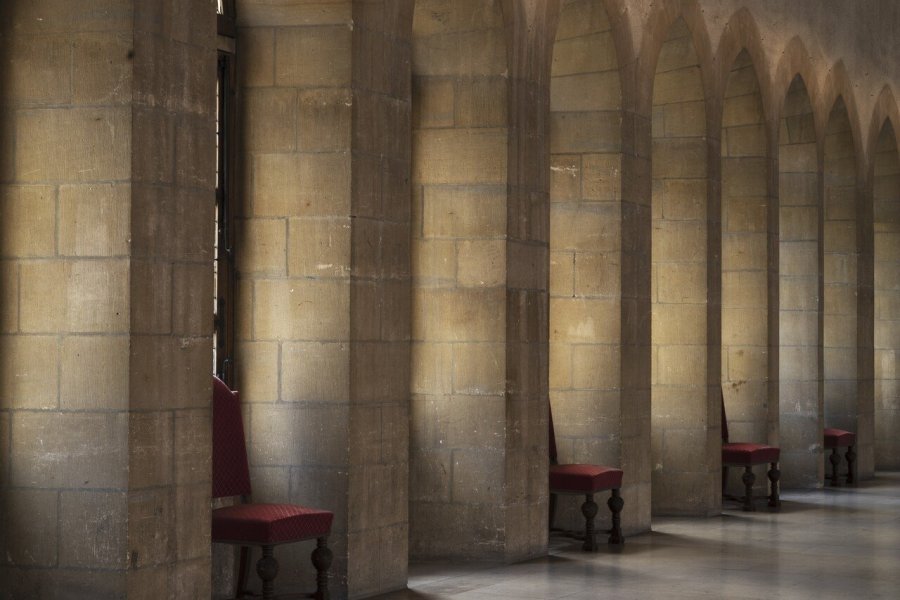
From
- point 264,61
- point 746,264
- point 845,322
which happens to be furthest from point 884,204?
point 264,61

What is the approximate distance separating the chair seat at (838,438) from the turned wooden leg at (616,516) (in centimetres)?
588

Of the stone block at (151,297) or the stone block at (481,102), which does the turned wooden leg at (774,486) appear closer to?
the stone block at (481,102)

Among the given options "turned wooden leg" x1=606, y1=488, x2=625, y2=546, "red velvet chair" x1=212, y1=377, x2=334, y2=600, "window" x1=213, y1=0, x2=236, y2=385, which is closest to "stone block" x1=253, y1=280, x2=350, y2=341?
"window" x1=213, y1=0, x2=236, y2=385

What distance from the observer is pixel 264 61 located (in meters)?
8.70

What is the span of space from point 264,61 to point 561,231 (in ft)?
12.1

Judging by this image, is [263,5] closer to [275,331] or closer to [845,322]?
[275,331]

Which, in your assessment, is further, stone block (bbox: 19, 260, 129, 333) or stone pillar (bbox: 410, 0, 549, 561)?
stone pillar (bbox: 410, 0, 549, 561)

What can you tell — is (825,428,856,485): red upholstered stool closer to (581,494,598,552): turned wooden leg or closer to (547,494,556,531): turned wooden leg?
(547,494,556,531): turned wooden leg

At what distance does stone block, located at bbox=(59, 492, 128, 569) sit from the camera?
22.0 ft

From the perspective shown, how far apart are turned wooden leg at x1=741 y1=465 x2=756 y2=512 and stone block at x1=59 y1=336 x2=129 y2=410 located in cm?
811

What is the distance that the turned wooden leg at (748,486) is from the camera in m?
13.8

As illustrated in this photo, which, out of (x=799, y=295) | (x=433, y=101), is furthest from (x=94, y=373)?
(x=799, y=295)

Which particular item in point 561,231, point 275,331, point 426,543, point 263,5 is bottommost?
point 426,543

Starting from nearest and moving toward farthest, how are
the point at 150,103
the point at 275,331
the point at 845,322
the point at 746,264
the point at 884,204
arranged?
the point at 150,103 < the point at 275,331 < the point at 746,264 < the point at 845,322 < the point at 884,204
